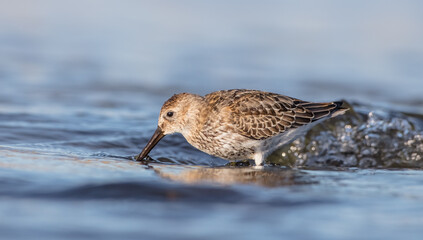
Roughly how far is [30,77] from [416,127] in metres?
8.78

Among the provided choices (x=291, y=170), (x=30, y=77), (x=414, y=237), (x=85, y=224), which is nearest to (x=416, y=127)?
(x=291, y=170)

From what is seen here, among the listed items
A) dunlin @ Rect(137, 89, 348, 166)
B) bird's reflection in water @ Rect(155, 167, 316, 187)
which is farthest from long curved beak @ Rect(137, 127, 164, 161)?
bird's reflection in water @ Rect(155, 167, 316, 187)

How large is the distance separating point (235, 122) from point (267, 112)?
1.71 feet

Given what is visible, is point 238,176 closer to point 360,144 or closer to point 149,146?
point 149,146

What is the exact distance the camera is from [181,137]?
9578 mm

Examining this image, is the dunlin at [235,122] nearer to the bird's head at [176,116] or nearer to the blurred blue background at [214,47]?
the bird's head at [176,116]

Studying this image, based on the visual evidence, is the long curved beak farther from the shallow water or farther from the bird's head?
the shallow water

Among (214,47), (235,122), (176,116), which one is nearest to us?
(235,122)

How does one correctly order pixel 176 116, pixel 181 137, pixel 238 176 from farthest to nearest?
pixel 181 137 < pixel 176 116 < pixel 238 176

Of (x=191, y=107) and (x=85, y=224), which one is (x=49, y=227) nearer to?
(x=85, y=224)

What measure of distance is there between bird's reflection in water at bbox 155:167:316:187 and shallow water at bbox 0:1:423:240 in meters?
0.02

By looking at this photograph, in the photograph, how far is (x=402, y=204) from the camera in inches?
225

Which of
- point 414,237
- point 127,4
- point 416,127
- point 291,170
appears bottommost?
point 414,237

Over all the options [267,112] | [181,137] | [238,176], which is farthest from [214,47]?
A: [238,176]
